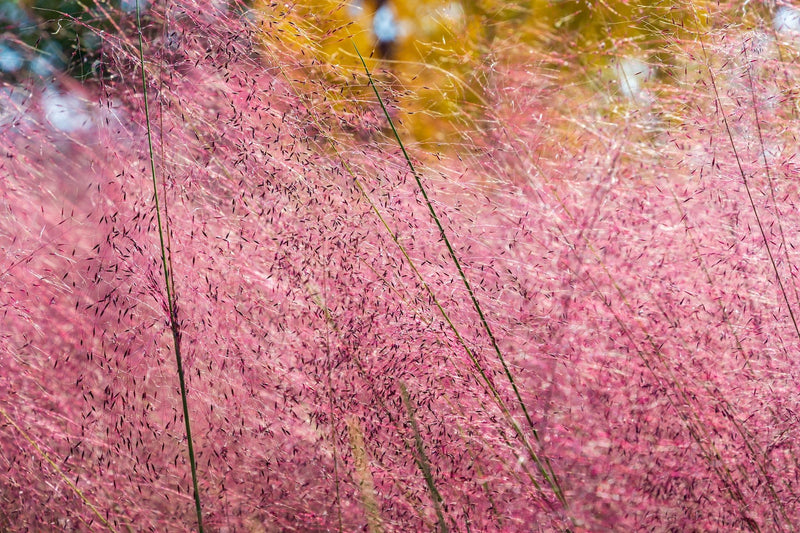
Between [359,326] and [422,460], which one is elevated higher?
[359,326]

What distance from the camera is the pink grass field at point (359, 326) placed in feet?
4.08

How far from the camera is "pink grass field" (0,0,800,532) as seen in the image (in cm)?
124

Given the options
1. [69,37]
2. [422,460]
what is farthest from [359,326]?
[69,37]

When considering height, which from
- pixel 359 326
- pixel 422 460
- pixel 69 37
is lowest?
pixel 422 460

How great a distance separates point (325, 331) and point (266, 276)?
0.18m

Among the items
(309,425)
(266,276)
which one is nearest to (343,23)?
(266,276)

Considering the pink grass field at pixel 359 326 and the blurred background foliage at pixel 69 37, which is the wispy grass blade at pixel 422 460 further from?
the blurred background foliage at pixel 69 37

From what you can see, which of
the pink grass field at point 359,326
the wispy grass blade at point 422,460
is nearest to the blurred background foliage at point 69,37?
the pink grass field at point 359,326

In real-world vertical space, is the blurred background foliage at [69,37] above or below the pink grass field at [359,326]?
above

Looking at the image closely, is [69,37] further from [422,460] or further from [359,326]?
[422,460]

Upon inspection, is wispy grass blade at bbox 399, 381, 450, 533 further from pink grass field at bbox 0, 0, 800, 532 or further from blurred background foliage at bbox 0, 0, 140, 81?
blurred background foliage at bbox 0, 0, 140, 81

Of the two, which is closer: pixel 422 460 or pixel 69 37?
pixel 422 460

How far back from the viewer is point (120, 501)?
1.28 metres

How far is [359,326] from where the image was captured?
4.23 feet
